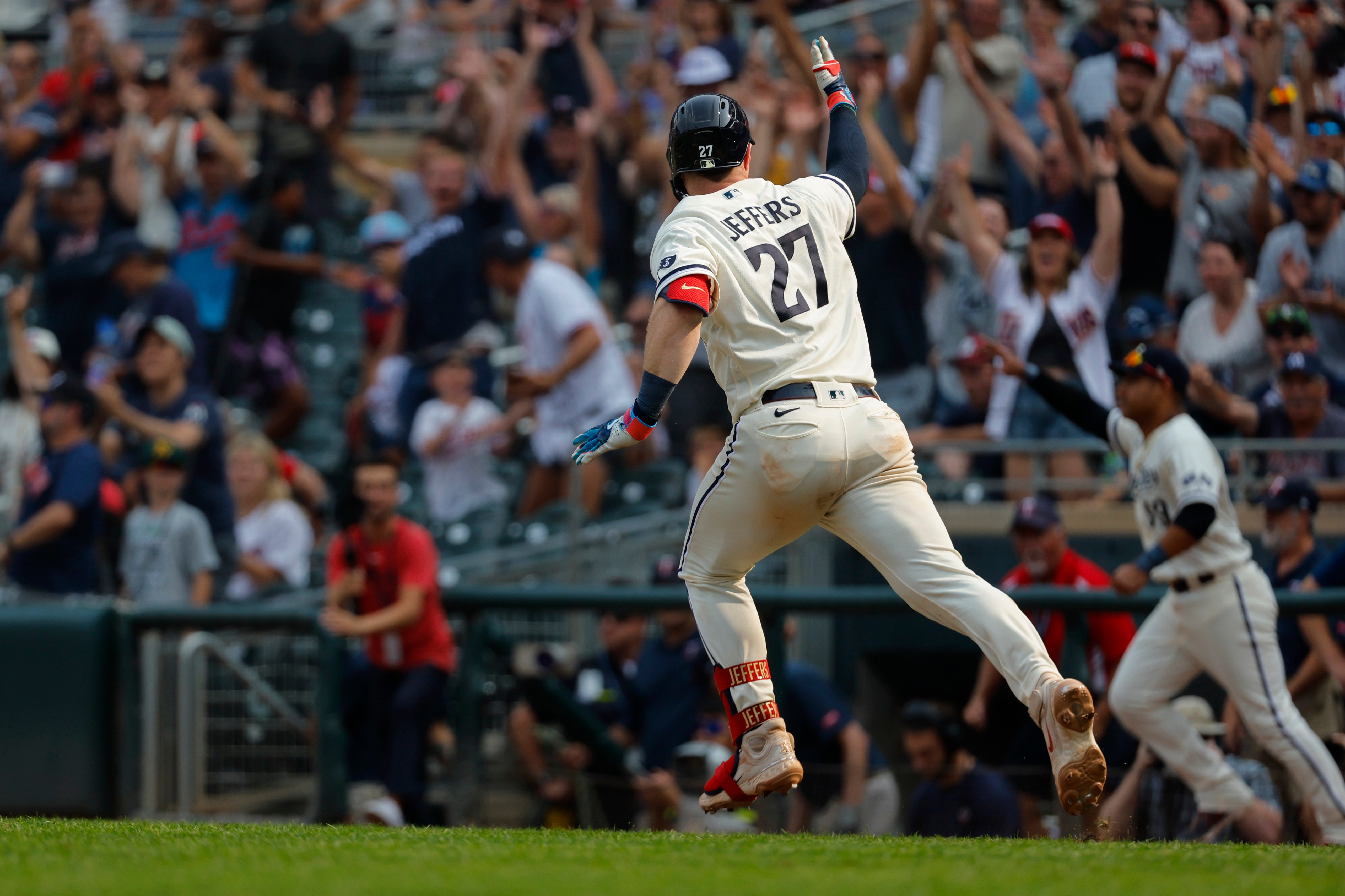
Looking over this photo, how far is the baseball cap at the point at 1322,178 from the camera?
778 centimetres

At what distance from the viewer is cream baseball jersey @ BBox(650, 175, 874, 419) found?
4.57 metres

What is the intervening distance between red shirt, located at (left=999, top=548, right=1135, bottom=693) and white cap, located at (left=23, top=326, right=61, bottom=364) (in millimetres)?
6487

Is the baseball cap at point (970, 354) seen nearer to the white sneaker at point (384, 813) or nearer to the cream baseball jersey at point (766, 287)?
the cream baseball jersey at point (766, 287)

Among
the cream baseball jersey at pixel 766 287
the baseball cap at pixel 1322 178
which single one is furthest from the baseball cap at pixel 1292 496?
the cream baseball jersey at pixel 766 287

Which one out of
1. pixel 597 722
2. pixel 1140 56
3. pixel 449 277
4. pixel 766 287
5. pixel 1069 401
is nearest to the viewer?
pixel 766 287

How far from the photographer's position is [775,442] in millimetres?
4492

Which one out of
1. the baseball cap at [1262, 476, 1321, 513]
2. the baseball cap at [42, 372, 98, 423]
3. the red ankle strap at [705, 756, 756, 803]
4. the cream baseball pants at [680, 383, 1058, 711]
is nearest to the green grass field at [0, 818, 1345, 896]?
the red ankle strap at [705, 756, 756, 803]

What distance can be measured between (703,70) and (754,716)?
17.9ft

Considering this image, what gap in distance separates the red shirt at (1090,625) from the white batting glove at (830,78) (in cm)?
244

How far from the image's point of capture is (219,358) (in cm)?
1113

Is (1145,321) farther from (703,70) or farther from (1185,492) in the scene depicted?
(703,70)

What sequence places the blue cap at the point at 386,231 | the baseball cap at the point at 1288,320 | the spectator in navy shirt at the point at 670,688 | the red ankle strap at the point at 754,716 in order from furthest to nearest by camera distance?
the blue cap at the point at 386,231 → the baseball cap at the point at 1288,320 → the spectator in navy shirt at the point at 670,688 → the red ankle strap at the point at 754,716

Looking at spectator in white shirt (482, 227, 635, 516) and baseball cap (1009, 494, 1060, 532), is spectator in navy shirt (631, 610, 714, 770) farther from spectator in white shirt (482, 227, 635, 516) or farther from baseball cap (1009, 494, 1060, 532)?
spectator in white shirt (482, 227, 635, 516)

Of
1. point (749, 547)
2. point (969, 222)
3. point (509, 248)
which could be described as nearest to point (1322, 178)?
point (969, 222)
